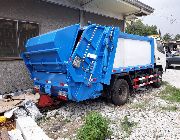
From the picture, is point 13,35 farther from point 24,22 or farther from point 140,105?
point 140,105

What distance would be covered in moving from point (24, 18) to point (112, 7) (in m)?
5.29

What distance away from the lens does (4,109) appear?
7180 millimetres

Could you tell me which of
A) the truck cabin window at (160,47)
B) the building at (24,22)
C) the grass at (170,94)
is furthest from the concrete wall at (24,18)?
the grass at (170,94)

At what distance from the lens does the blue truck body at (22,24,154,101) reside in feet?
22.0

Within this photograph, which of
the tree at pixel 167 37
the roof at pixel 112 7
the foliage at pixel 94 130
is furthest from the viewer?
the tree at pixel 167 37

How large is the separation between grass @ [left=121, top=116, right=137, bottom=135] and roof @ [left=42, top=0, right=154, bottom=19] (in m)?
6.07

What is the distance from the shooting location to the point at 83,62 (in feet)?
23.0

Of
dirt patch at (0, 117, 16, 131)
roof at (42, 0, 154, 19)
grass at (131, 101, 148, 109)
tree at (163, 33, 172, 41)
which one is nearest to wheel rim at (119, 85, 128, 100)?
grass at (131, 101, 148, 109)

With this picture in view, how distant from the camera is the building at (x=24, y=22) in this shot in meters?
9.29

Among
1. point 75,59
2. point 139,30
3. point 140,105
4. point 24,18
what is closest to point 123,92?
point 140,105

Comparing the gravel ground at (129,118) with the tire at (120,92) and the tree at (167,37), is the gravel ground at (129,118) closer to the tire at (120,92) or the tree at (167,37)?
the tire at (120,92)

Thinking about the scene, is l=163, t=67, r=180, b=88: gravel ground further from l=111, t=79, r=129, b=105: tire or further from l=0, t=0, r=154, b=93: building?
l=111, t=79, r=129, b=105: tire

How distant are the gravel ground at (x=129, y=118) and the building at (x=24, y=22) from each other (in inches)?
96.9

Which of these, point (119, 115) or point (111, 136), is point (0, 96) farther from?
point (111, 136)
